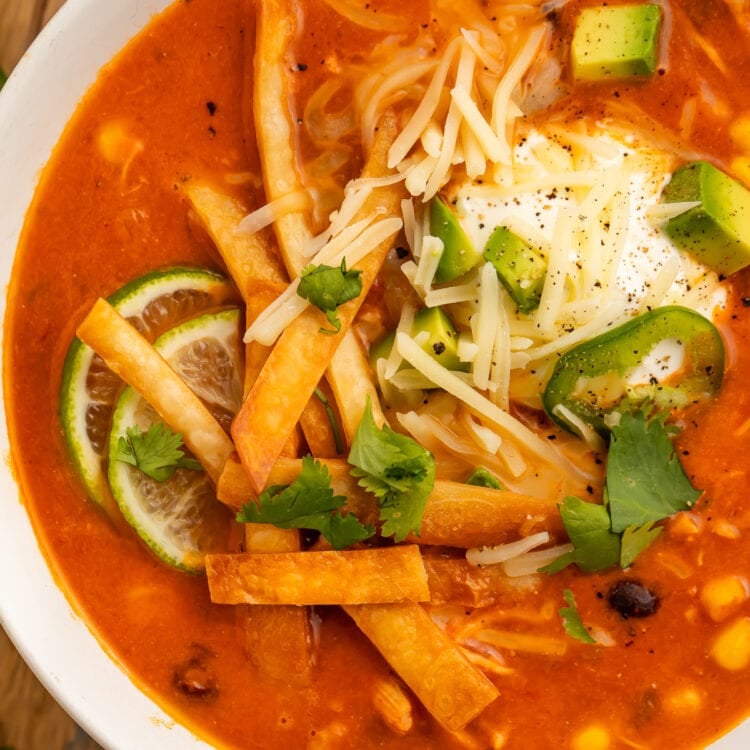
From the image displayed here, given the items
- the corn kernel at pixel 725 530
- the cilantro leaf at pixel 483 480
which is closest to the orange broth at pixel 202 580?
the corn kernel at pixel 725 530

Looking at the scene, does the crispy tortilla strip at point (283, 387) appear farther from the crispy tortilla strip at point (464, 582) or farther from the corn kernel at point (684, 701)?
the corn kernel at point (684, 701)

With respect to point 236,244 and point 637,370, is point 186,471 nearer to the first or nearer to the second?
point 236,244

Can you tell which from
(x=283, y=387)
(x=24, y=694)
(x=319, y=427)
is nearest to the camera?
(x=283, y=387)

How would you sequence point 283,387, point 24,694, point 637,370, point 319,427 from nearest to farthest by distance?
1. point 283,387
2. point 319,427
3. point 637,370
4. point 24,694

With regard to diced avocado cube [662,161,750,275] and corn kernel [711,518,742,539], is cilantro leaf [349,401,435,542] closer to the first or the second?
corn kernel [711,518,742,539]

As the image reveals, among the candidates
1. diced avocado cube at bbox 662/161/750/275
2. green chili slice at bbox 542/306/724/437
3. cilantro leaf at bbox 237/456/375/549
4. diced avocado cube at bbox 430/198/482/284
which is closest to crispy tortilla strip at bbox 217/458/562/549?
cilantro leaf at bbox 237/456/375/549

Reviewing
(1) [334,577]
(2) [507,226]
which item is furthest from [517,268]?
(1) [334,577]

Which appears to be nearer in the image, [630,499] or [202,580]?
[630,499]

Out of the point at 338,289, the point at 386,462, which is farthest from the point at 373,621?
the point at 338,289
